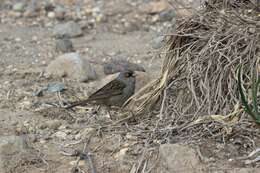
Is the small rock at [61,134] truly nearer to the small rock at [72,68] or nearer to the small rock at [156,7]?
the small rock at [72,68]

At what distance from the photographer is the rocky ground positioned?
5.29m

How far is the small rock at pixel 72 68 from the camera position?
777 cm

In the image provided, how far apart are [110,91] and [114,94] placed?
5 cm

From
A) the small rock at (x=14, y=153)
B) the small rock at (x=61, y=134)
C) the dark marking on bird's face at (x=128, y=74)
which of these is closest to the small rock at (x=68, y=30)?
the dark marking on bird's face at (x=128, y=74)

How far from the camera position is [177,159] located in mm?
5059

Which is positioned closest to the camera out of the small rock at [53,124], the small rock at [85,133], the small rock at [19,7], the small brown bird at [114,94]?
the small rock at [85,133]

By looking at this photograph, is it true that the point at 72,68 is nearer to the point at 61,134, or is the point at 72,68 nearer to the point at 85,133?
the point at 61,134

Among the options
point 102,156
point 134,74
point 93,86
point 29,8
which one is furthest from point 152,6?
point 102,156

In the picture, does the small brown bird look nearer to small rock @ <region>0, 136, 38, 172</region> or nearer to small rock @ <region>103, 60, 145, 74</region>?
small rock @ <region>0, 136, 38, 172</region>

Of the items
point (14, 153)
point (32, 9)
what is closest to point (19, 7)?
point (32, 9)

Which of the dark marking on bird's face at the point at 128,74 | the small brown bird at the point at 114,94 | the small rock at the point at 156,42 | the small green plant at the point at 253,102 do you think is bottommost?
the small rock at the point at 156,42

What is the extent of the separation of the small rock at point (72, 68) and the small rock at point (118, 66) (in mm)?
175

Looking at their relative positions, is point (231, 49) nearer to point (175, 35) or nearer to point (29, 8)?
point (175, 35)

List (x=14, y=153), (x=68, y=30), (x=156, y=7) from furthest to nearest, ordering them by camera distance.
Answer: (x=156, y=7) → (x=68, y=30) → (x=14, y=153)
